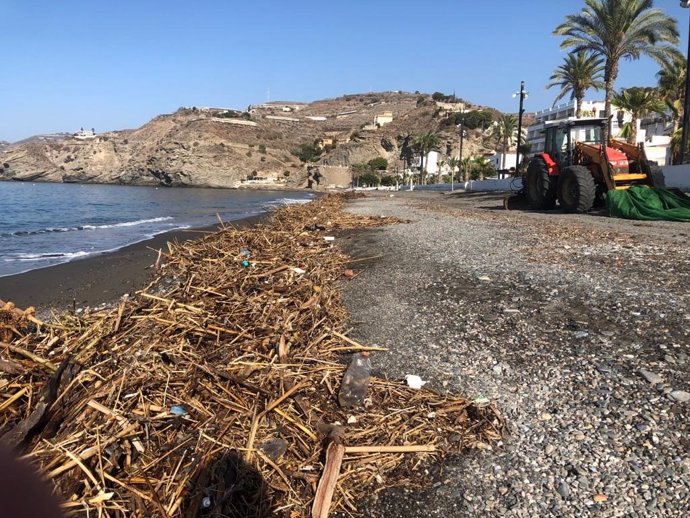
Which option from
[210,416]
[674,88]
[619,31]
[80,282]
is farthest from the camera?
A: [674,88]

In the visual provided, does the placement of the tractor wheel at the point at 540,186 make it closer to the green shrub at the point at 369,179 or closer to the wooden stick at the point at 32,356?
the wooden stick at the point at 32,356

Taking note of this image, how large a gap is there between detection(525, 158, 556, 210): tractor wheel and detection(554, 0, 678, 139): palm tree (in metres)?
11.1

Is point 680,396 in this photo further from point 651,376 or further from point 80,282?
point 80,282

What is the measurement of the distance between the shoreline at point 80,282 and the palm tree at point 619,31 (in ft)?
81.3

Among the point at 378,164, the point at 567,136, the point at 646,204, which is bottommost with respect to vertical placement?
the point at 646,204

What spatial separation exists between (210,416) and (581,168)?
1512 cm

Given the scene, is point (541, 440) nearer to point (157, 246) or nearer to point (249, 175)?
point (157, 246)

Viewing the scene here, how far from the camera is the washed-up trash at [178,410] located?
3.38 m

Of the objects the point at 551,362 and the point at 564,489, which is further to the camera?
the point at 551,362

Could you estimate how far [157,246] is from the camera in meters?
16.2

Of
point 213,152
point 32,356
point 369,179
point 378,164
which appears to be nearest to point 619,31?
point 32,356

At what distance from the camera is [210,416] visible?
11.1ft

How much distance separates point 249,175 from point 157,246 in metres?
96.1

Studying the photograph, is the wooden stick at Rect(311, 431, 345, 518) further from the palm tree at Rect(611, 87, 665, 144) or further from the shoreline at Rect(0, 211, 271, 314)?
the palm tree at Rect(611, 87, 665, 144)
